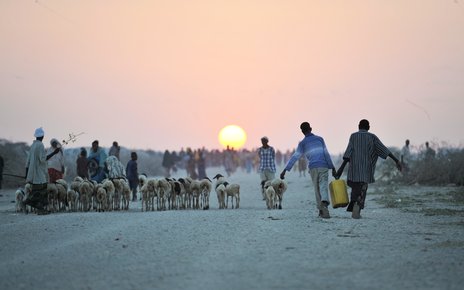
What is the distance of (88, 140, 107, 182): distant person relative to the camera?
21.7 metres

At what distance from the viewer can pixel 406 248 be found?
10.3 metres

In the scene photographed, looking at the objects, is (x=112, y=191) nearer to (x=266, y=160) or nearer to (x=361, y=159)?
(x=266, y=160)

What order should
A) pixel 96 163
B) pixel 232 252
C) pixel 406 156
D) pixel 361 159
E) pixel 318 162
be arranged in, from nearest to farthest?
pixel 232 252, pixel 361 159, pixel 318 162, pixel 96 163, pixel 406 156

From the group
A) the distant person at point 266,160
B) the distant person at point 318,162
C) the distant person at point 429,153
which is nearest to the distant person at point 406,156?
the distant person at point 429,153

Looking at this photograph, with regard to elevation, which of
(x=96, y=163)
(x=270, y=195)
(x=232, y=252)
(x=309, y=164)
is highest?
(x=96, y=163)

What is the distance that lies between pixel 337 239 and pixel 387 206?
847cm

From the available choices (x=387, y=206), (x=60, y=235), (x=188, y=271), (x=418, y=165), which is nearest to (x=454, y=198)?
(x=387, y=206)

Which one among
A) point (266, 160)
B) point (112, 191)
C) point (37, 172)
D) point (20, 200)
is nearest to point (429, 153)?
point (266, 160)

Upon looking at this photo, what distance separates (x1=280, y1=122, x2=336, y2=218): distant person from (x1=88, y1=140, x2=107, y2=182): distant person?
792 cm

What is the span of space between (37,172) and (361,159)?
7691mm

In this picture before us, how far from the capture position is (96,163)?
71.2ft

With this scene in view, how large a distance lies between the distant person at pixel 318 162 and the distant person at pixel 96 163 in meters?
7.92

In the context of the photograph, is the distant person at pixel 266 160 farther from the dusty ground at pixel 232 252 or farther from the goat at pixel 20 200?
the goat at pixel 20 200

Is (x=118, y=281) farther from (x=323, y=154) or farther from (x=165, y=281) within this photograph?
(x=323, y=154)
